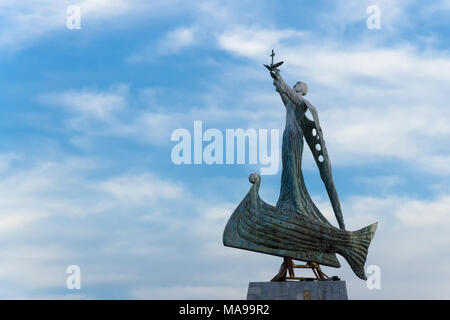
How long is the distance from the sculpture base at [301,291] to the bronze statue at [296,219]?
416 millimetres

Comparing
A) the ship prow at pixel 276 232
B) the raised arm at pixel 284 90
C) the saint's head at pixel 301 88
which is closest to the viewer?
the ship prow at pixel 276 232

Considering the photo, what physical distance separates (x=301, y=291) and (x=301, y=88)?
21.7 ft

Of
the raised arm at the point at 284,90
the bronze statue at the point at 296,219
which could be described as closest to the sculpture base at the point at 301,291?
the bronze statue at the point at 296,219

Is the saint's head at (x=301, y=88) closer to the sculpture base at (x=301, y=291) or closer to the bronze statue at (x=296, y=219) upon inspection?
the bronze statue at (x=296, y=219)

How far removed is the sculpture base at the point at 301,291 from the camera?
21688 mm

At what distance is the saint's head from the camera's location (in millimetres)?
23406

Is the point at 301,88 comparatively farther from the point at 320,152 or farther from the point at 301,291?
the point at 301,291

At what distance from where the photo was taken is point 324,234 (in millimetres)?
21938

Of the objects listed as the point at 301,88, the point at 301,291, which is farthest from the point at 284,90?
the point at 301,291

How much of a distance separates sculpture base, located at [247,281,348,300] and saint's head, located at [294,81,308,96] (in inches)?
244
